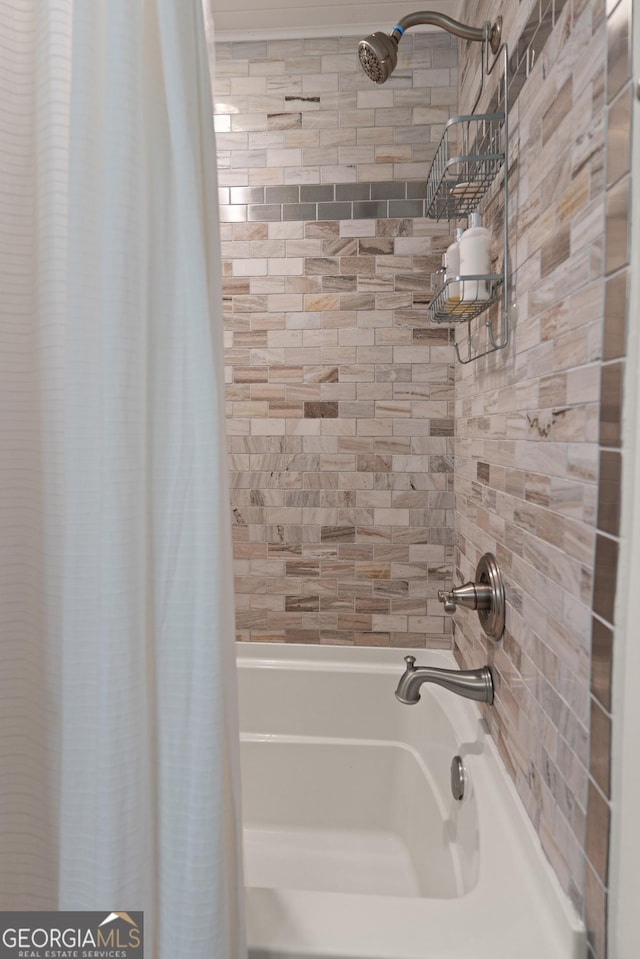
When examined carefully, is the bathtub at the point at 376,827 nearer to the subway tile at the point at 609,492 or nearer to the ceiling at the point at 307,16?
the subway tile at the point at 609,492

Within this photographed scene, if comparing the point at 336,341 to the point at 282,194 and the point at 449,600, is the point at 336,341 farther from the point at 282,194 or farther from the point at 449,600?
the point at 449,600

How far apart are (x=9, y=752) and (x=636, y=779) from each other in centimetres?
76

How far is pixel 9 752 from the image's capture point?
0.72 m

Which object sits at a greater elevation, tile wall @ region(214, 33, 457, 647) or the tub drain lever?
tile wall @ region(214, 33, 457, 647)

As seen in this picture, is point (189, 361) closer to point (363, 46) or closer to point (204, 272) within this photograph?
point (204, 272)

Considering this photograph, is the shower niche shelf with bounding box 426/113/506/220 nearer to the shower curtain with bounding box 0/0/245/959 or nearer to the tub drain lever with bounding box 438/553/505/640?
the shower curtain with bounding box 0/0/245/959

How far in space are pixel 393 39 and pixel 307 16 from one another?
72 cm

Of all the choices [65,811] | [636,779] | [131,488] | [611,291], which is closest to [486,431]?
[611,291]

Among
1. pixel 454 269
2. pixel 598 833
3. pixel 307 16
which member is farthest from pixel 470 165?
pixel 598 833

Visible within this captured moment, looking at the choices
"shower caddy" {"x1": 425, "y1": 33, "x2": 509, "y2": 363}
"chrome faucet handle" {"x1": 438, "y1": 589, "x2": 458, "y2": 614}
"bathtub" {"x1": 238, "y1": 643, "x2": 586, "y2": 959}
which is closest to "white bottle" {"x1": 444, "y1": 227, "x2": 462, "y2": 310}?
"shower caddy" {"x1": 425, "y1": 33, "x2": 509, "y2": 363}

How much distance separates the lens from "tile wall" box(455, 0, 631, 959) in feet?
2.39

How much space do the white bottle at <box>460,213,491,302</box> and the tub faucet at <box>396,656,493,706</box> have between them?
87 centimetres

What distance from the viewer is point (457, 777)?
1383mm

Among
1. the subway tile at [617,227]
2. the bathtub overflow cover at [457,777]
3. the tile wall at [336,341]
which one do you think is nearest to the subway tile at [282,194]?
the tile wall at [336,341]
